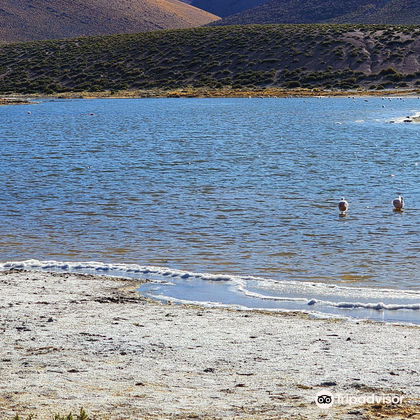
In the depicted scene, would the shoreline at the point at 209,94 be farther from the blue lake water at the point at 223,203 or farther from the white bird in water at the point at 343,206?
the white bird in water at the point at 343,206

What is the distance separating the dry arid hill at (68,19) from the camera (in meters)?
159

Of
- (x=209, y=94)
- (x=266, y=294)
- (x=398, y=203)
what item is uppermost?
(x=209, y=94)

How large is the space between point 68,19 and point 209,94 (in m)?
112

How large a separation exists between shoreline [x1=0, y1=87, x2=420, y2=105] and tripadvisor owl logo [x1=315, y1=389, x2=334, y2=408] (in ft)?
193

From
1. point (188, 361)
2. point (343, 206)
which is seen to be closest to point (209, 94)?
point (343, 206)

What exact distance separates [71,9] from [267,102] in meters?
129

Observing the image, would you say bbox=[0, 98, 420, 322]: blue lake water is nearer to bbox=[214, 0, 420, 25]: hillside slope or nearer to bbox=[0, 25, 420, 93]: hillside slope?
bbox=[0, 25, 420, 93]: hillside slope

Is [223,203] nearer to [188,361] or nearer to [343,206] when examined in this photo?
[343,206]

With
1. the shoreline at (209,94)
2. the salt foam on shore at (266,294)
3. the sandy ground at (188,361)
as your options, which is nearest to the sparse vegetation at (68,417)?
the sandy ground at (188,361)

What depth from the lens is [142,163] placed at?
26.4 m

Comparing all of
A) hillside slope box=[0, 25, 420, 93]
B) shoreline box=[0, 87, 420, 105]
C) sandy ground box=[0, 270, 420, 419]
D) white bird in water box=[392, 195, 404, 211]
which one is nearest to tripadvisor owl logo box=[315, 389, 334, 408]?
sandy ground box=[0, 270, 420, 419]

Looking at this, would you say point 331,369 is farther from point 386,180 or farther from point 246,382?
point 386,180

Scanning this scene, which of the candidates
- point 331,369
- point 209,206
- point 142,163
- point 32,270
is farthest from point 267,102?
point 331,369

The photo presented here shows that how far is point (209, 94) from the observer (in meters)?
69.2
